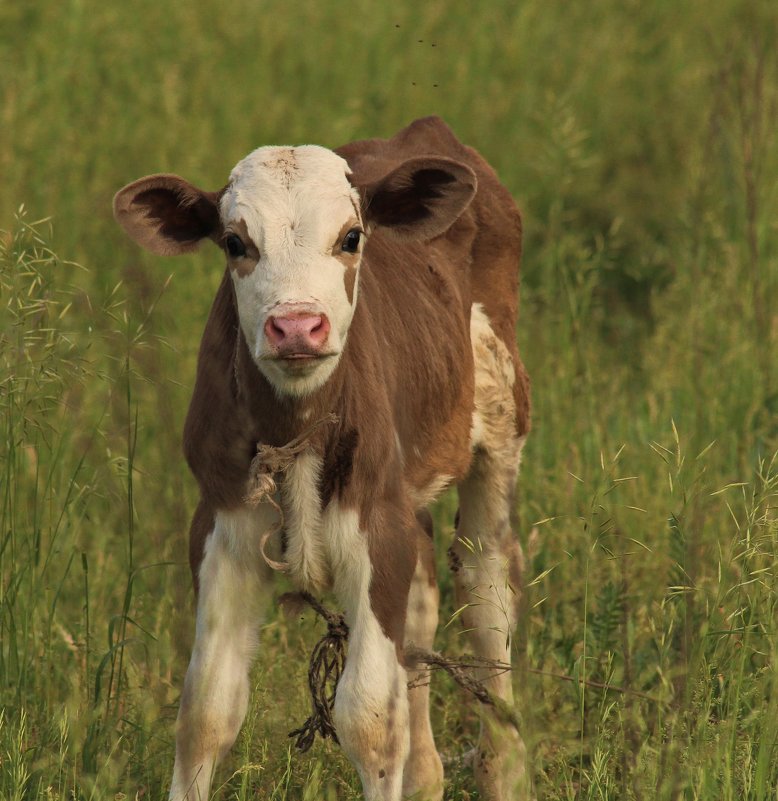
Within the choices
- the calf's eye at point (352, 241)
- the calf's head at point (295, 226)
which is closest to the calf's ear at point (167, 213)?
the calf's head at point (295, 226)

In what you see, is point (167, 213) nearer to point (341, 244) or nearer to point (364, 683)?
point (341, 244)

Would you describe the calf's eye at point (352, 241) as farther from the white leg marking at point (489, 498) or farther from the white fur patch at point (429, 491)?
the white leg marking at point (489, 498)

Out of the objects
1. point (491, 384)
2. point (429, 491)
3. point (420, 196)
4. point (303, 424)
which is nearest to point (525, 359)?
point (491, 384)

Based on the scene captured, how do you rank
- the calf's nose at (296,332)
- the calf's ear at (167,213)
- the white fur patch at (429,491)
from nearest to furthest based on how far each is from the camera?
the calf's nose at (296,332), the calf's ear at (167,213), the white fur patch at (429,491)

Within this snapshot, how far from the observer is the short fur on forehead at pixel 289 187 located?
4.01 m

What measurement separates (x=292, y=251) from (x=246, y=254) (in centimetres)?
14

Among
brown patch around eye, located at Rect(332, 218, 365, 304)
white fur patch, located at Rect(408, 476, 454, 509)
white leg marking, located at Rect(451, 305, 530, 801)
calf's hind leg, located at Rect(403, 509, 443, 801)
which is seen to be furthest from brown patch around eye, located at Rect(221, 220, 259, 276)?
white leg marking, located at Rect(451, 305, 530, 801)

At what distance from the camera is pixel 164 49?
33.3 feet

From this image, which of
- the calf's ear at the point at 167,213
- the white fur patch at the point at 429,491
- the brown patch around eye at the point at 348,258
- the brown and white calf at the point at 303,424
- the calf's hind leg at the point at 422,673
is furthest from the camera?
the calf's hind leg at the point at 422,673

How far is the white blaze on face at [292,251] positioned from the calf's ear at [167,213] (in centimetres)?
11

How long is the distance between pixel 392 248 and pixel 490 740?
1.65m

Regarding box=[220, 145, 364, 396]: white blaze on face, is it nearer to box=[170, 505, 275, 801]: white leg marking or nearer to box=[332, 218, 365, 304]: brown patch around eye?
box=[332, 218, 365, 304]: brown patch around eye

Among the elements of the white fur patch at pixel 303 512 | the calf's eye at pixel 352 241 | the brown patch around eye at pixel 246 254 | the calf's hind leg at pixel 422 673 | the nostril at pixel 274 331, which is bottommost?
the calf's hind leg at pixel 422 673

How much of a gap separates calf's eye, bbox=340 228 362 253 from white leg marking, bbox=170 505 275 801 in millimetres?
Result: 745
